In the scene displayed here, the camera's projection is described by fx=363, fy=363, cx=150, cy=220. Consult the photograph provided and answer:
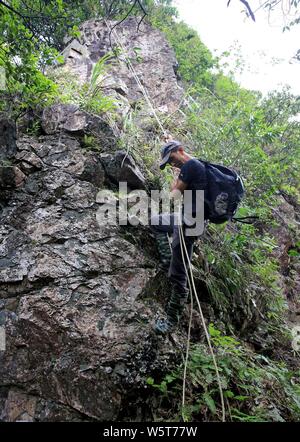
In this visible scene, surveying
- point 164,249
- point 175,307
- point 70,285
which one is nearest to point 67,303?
point 70,285

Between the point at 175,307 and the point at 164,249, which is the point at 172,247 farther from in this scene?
the point at 175,307

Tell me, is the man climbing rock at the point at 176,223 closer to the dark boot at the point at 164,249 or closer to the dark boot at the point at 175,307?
the dark boot at the point at 175,307

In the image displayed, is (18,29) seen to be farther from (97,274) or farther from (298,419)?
(298,419)

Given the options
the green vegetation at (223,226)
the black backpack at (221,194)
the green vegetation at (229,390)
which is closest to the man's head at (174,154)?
the black backpack at (221,194)

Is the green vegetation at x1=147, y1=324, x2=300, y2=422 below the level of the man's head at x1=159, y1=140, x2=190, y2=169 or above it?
below

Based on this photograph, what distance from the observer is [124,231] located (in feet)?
13.4

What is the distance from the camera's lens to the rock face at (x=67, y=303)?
2908 mm

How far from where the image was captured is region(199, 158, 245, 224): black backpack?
342 cm

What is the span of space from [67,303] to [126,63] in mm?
5325

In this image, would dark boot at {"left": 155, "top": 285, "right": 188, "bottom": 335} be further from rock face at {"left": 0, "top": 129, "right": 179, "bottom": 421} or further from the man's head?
the man's head

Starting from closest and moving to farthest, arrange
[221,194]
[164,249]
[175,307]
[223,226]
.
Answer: [221,194] < [175,307] < [164,249] < [223,226]

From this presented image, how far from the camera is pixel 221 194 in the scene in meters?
3.42

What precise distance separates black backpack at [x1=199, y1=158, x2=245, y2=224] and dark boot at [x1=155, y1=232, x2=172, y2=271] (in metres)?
0.77

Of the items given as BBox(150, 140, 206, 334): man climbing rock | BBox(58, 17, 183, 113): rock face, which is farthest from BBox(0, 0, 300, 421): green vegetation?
BBox(58, 17, 183, 113): rock face
